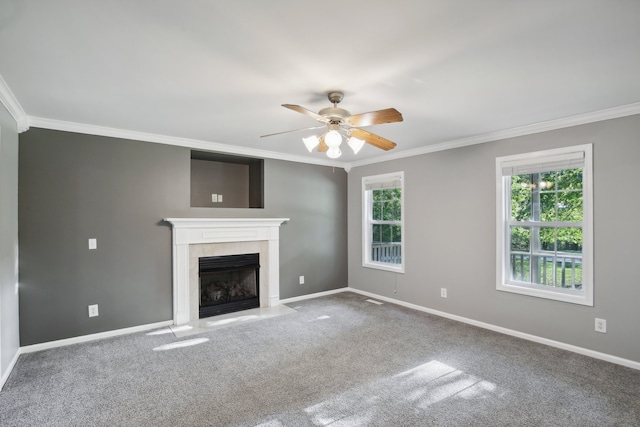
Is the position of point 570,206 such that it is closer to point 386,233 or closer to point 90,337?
point 386,233

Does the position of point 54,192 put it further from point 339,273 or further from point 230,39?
point 339,273

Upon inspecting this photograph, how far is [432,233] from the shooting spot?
15.0 ft

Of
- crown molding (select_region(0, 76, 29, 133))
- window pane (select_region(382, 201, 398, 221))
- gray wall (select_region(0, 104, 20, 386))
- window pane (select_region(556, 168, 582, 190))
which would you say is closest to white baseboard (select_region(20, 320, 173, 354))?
gray wall (select_region(0, 104, 20, 386))

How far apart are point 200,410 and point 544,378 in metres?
2.76

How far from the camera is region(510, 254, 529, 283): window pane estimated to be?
3754mm

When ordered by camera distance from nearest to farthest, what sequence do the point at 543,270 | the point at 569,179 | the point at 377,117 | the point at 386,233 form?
the point at 377,117
the point at 569,179
the point at 543,270
the point at 386,233

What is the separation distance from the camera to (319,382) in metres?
2.67

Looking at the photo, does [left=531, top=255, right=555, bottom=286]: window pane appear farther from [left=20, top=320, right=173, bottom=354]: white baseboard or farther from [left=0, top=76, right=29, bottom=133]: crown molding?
[left=0, top=76, right=29, bottom=133]: crown molding

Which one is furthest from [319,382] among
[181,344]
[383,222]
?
[383,222]

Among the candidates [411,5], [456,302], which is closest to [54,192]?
[411,5]

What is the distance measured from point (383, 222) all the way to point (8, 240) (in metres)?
4.56

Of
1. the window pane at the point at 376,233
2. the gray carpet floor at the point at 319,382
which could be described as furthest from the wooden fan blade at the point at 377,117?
the window pane at the point at 376,233

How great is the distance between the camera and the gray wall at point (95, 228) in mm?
3299

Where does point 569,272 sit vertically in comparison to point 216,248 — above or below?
below
